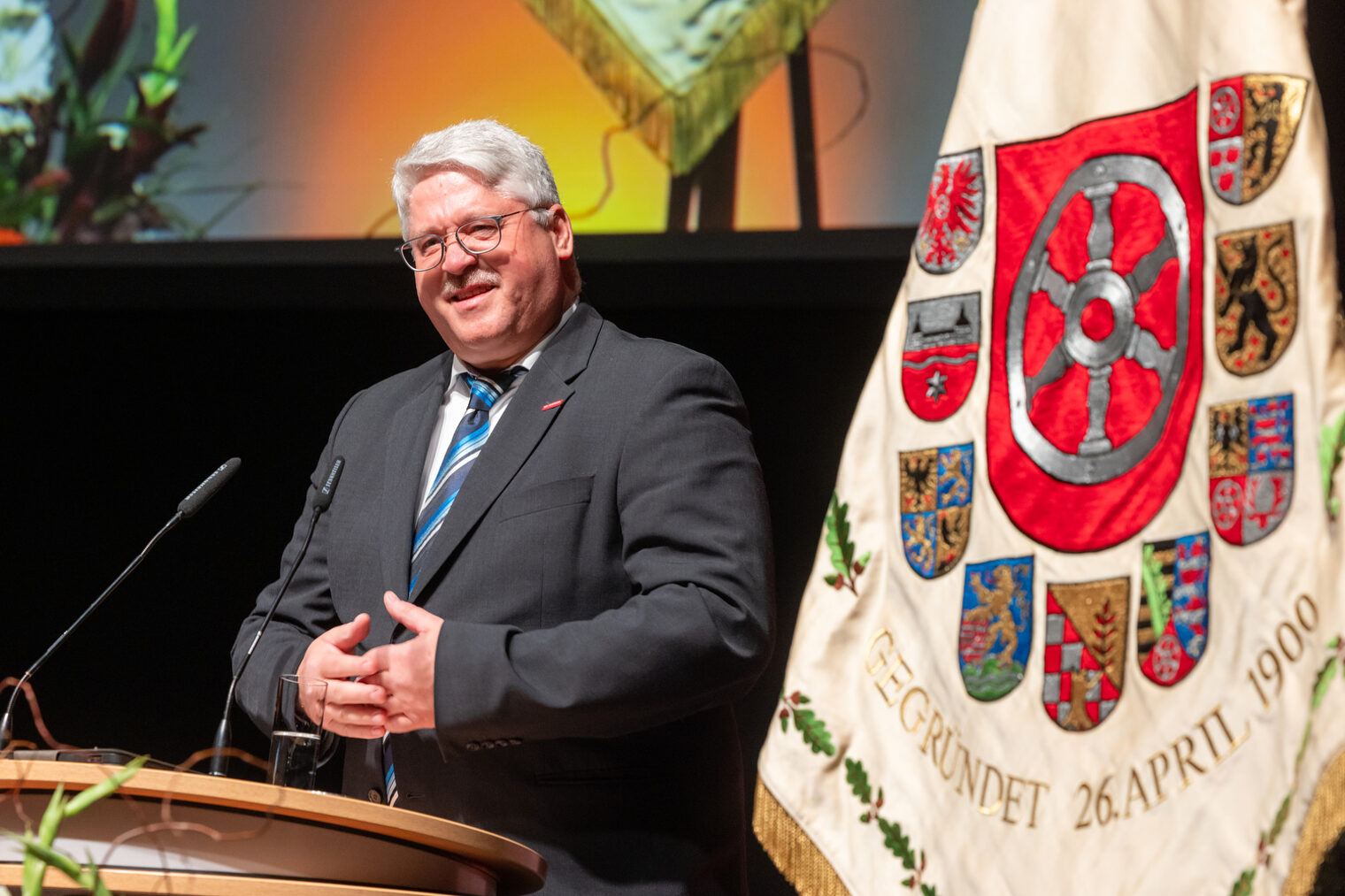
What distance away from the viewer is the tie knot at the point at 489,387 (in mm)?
2010

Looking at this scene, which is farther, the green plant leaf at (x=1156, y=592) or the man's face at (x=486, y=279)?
the man's face at (x=486, y=279)

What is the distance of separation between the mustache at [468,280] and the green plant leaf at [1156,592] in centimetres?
98

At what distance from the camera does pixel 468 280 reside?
202 cm

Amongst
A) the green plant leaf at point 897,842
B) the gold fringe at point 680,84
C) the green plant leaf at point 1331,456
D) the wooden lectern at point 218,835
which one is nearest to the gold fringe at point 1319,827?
the green plant leaf at point 1331,456

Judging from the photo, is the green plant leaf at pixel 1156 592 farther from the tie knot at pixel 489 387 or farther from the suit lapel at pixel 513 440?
the tie knot at pixel 489 387

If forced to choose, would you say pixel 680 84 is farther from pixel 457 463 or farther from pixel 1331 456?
pixel 1331 456

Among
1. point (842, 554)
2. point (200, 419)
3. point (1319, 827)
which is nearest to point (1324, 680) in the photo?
point (1319, 827)

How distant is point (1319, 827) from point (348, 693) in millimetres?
1039

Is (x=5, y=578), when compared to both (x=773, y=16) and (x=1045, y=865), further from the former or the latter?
(x=1045, y=865)

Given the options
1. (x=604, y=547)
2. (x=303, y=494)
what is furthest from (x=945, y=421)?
(x=303, y=494)

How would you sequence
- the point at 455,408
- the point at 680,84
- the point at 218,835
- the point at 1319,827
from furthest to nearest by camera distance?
the point at 680,84 < the point at 455,408 < the point at 1319,827 < the point at 218,835

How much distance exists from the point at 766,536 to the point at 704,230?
56.7 inches

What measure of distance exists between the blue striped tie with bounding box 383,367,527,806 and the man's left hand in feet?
0.75

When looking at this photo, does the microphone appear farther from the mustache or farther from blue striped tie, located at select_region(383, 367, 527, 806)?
the mustache
